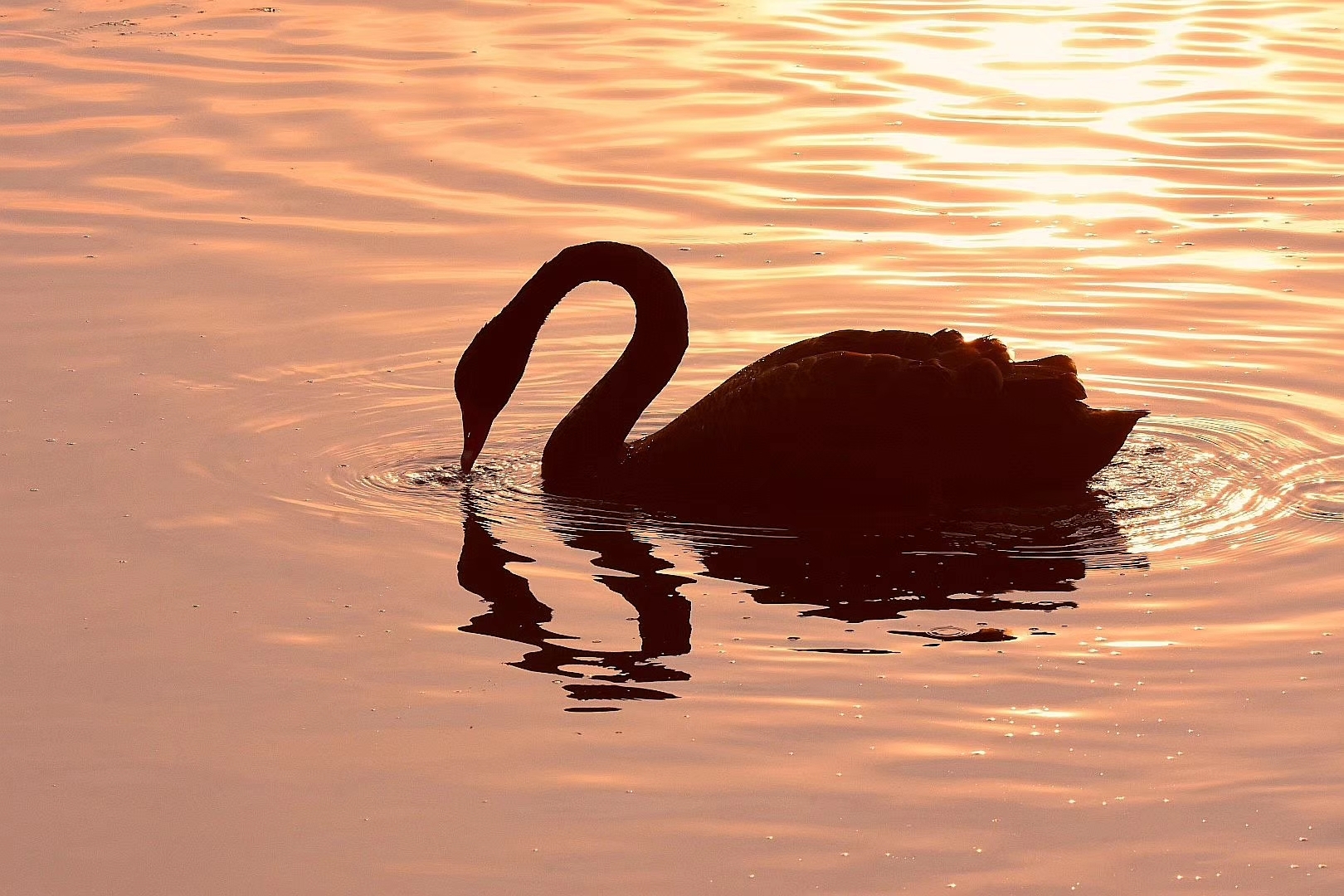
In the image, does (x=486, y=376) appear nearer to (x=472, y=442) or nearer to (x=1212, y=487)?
(x=472, y=442)

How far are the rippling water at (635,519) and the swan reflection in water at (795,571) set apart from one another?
0.07 ft

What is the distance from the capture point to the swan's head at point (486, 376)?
8344 millimetres

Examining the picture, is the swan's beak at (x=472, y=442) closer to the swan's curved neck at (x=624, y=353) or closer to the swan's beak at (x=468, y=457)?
the swan's beak at (x=468, y=457)

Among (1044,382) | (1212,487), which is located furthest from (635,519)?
(1212,487)

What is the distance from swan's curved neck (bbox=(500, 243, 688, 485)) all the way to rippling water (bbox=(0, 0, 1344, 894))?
0.21 metres

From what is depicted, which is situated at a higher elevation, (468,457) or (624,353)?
(624,353)

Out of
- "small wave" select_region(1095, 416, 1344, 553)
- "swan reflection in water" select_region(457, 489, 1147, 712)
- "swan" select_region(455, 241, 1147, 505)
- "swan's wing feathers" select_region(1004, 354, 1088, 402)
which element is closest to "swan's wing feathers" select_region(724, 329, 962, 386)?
"swan" select_region(455, 241, 1147, 505)

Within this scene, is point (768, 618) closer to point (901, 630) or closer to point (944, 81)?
point (901, 630)

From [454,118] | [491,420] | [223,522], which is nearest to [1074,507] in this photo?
[491,420]

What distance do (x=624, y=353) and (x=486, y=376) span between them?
494 millimetres

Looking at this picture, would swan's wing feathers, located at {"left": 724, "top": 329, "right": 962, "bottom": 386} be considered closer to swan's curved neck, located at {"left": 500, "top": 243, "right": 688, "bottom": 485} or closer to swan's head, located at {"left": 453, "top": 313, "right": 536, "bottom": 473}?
swan's curved neck, located at {"left": 500, "top": 243, "right": 688, "bottom": 485}

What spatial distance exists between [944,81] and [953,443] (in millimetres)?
8030

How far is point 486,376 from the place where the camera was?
8352 mm

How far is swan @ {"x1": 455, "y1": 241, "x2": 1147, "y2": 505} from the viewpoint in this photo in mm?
7672
